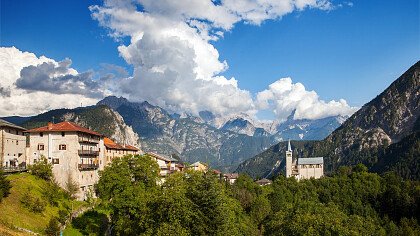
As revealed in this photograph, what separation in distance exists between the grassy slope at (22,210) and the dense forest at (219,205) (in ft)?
26.7

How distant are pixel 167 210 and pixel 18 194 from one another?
28.7 m

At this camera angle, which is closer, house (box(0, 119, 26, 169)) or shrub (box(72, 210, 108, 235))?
shrub (box(72, 210, 108, 235))

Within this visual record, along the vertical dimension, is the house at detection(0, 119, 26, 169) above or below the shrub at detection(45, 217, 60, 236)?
above

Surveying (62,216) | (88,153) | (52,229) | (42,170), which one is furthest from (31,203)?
(88,153)

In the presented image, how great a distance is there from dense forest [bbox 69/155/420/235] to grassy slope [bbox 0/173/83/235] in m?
8.13

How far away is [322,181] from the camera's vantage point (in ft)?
559

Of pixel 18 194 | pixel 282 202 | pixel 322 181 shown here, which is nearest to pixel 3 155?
pixel 18 194

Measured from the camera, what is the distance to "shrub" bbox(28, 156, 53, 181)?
7806 centimetres

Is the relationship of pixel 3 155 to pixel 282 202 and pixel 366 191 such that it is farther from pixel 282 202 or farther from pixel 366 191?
pixel 366 191

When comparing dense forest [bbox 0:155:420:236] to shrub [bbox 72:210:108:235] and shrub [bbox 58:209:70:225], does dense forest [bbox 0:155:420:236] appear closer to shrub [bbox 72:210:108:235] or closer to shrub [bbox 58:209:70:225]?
shrub [bbox 72:210:108:235]

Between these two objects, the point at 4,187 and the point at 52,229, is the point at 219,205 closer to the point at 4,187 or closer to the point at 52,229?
the point at 52,229

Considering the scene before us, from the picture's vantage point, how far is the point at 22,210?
58375 millimetres

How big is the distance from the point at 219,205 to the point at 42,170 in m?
44.9

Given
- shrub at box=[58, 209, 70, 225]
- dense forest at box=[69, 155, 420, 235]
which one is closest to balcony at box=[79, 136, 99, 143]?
dense forest at box=[69, 155, 420, 235]
